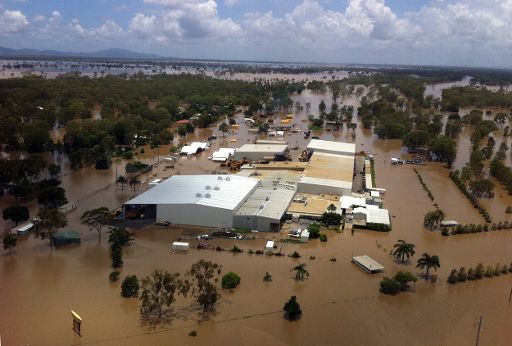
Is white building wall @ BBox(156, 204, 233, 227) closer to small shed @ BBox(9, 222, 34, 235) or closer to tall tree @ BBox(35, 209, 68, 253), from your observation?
tall tree @ BBox(35, 209, 68, 253)

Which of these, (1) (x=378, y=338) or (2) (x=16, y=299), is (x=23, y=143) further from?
(1) (x=378, y=338)

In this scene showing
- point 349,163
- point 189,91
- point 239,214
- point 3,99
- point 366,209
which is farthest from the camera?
point 189,91

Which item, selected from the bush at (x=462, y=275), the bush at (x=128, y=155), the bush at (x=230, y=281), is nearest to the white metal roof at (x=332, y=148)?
the bush at (x=128, y=155)

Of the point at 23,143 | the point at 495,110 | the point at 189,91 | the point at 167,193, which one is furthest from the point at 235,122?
the point at 495,110

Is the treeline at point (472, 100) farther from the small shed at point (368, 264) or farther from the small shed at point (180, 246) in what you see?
the small shed at point (180, 246)

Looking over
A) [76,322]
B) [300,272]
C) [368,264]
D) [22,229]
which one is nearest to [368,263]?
[368,264]

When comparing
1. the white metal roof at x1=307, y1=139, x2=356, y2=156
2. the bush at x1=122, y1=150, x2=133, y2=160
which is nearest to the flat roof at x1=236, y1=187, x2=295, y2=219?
the white metal roof at x1=307, y1=139, x2=356, y2=156
